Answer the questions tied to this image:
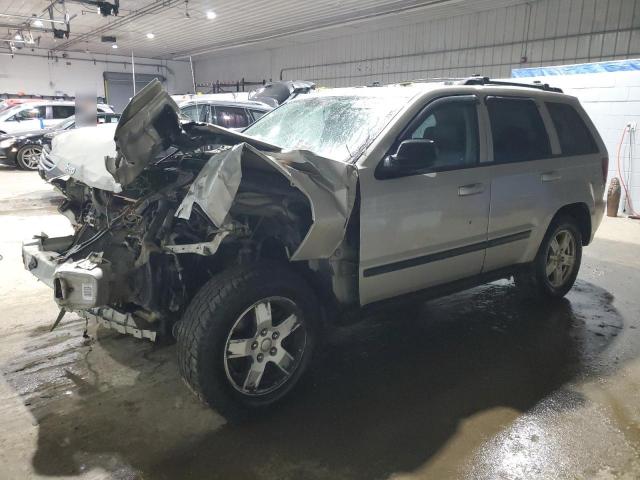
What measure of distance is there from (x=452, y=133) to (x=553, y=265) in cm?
178

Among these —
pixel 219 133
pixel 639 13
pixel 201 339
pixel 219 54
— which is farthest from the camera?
pixel 219 54

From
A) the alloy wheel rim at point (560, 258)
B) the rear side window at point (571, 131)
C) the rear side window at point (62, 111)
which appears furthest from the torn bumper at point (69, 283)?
the rear side window at point (62, 111)

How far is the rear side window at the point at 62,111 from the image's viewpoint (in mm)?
14000

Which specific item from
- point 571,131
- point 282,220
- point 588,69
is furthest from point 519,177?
point 588,69

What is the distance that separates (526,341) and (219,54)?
936 inches

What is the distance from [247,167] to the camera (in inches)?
100

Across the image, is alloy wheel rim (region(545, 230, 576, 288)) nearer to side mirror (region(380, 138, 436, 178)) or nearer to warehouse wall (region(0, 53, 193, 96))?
side mirror (region(380, 138, 436, 178))

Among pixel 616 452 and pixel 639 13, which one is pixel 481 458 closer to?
pixel 616 452

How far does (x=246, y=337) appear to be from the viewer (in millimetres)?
2584

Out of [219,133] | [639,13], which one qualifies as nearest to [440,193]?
[219,133]

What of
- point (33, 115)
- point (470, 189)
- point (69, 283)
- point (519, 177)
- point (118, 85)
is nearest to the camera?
point (69, 283)

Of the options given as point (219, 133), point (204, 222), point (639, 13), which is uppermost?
point (639, 13)

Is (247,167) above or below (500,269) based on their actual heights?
above

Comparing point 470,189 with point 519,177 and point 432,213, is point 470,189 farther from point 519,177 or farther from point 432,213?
point 519,177
